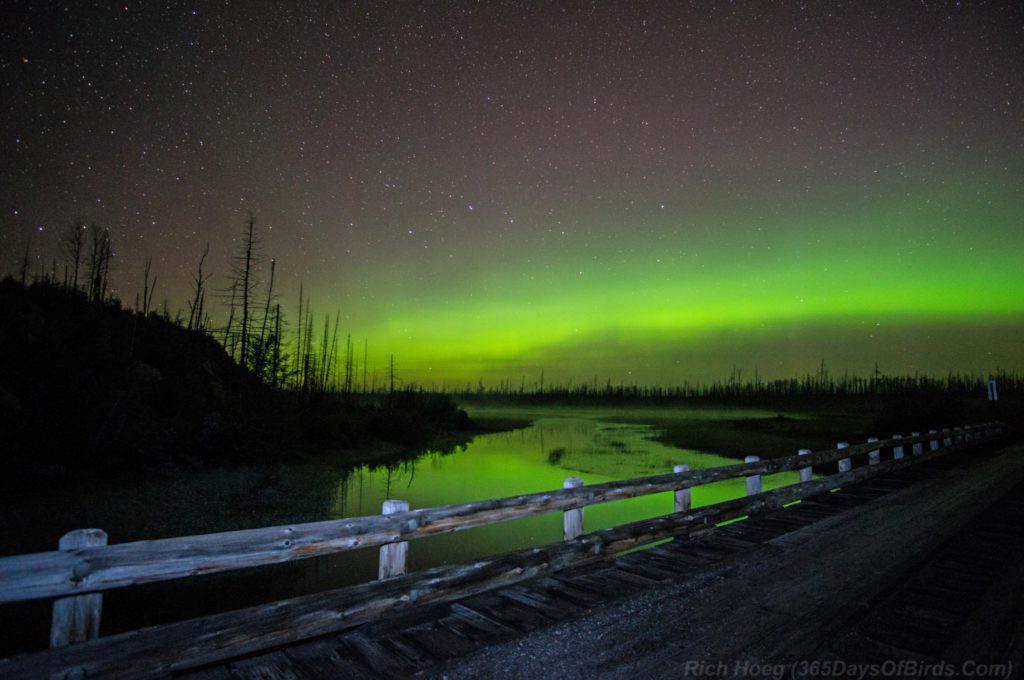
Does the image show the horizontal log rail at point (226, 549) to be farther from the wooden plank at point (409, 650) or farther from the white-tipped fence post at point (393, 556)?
the wooden plank at point (409, 650)

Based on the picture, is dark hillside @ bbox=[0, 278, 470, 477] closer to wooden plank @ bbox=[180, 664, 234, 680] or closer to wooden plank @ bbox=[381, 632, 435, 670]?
wooden plank @ bbox=[180, 664, 234, 680]

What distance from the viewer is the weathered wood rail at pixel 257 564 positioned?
303 cm

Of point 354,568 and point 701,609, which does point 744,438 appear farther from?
point 701,609

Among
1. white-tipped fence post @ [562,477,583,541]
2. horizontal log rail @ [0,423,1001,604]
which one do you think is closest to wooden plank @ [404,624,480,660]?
horizontal log rail @ [0,423,1001,604]

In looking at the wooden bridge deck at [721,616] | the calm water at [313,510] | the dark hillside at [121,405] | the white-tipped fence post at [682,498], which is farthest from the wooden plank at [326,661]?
the dark hillside at [121,405]

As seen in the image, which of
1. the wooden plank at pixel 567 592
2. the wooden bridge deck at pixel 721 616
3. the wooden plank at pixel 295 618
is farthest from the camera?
the wooden plank at pixel 567 592

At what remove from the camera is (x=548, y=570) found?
18.2 ft

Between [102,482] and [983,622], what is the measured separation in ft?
67.8

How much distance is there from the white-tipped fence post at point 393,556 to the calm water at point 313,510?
21.9ft

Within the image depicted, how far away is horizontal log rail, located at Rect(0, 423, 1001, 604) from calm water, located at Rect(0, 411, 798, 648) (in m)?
6.66

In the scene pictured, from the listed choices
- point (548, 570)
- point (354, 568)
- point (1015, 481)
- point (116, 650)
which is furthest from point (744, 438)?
point (116, 650)

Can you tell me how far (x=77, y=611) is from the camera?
3125 mm

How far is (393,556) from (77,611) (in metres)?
2.23

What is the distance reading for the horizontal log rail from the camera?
9.67ft
